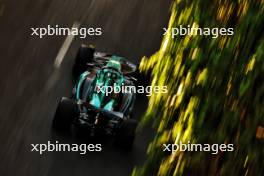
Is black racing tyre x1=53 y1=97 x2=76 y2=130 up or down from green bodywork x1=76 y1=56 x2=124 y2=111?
down

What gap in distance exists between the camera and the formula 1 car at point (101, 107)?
952 cm

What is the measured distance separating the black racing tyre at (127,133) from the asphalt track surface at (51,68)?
0.20m

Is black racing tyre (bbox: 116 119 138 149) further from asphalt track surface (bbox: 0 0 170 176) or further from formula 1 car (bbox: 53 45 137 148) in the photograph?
asphalt track surface (bbox: 0 0 170 176)

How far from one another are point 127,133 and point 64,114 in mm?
1143

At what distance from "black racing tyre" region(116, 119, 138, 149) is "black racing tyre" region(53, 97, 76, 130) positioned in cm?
88

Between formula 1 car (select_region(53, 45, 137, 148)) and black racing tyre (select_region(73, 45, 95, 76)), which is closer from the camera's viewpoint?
formula 1 car (select_region(53, 45, 137, 148))

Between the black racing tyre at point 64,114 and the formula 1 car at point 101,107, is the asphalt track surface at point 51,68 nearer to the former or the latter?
the black racing tyre at point 64,114

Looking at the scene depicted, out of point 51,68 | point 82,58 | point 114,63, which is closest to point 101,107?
point 114,63

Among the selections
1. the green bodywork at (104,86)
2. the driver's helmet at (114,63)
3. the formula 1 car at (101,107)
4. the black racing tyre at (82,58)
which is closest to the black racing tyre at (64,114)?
the formula 1 car at (101,107)

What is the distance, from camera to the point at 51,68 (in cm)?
1144

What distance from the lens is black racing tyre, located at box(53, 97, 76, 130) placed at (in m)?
9.43

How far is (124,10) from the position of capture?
542 inches

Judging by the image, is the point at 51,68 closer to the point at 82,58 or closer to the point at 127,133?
the point at 82,58

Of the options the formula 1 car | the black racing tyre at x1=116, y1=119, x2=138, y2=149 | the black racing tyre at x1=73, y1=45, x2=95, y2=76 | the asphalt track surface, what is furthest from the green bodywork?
the black racing tyre at x1=73, y1=45, x2=95, y2=76
